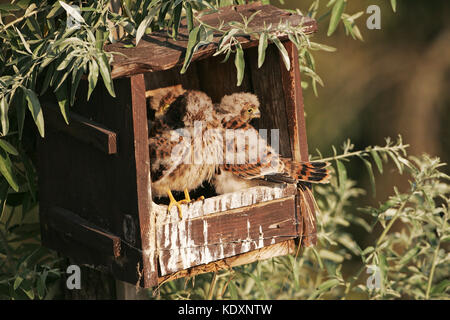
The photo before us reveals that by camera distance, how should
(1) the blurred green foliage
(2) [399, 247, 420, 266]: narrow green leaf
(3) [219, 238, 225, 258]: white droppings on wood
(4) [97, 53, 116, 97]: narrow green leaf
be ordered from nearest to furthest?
(4) [97, 53, 116, 97]: narrow green leaf < (1) the blurred green foliage < (3) [219, 238, 225, 258]: white droppings on wood < (2) [399, 247, 420, 266]: narrow green leaf

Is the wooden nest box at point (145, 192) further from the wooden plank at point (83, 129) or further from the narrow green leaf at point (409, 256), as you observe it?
the narrow green leaf at point (409, 256)

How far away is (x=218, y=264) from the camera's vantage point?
2.95 m

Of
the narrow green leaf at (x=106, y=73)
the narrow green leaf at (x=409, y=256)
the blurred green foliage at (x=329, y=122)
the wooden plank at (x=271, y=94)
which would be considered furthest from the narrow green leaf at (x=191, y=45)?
the narrow green leaf at (x=409, y=256)

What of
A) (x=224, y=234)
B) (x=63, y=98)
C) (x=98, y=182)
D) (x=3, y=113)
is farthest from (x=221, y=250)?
(x=3, y=113)

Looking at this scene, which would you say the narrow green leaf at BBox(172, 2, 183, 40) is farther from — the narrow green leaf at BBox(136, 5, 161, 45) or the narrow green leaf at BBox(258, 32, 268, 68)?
the narrow green leaf at BBox(258, 32, 268, 68)

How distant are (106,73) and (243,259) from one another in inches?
36.8

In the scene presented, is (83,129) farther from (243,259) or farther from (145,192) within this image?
(243,259)

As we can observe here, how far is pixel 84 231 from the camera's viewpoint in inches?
115

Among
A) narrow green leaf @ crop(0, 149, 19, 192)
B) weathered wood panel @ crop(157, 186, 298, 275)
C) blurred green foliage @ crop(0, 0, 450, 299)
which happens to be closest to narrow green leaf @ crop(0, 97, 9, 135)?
blurred green foliage @ crop(0, 0, 450, 299)

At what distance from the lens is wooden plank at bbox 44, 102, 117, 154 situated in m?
2.67

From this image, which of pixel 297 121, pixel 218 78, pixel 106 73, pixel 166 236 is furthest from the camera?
pixel 218 78

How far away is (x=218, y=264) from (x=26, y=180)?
2.98 feet

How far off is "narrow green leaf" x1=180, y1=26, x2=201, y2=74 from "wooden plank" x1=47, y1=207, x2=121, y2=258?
653 mm

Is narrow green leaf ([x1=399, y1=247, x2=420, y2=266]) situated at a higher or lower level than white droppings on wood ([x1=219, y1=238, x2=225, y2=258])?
lower
